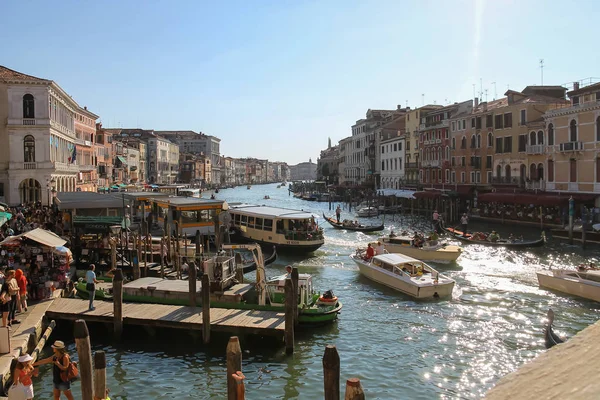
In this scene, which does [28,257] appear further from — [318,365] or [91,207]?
[91,207]

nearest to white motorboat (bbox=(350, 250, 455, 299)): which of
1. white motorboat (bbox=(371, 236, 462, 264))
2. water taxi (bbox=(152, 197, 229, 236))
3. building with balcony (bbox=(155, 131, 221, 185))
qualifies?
white motorboat (bbox=(371, 236, 462, 264))

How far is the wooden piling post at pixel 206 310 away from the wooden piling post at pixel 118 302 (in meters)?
1.99

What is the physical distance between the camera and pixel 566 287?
1773 centimetres

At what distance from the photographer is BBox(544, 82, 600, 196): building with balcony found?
107 feet

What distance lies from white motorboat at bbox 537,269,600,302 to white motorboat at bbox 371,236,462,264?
496 centimetres

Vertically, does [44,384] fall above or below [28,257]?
below

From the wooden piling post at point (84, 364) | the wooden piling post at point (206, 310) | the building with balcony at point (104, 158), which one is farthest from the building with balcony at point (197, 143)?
the wooden piling post at point (84, 364)

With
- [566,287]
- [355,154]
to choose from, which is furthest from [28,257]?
[355,154]

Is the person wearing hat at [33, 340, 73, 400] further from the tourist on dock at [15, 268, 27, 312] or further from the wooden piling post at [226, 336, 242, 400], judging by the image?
the tourist on dock at [15, 268, 27, 312]

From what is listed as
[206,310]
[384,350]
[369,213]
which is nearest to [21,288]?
[206,310]

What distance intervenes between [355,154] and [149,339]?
2860 inches

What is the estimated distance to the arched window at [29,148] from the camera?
3309 cm

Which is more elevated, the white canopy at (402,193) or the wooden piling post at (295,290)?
the white canopy at (402,193)

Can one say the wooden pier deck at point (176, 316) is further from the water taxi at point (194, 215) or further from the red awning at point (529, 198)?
the red awning at point (529, 198)
